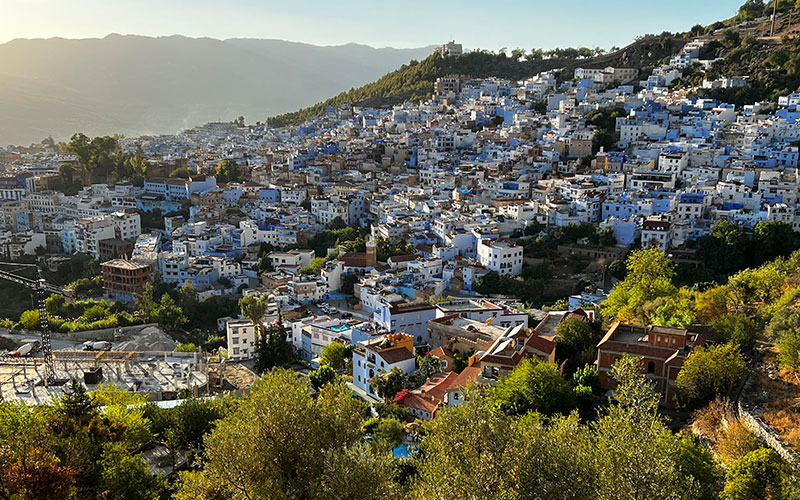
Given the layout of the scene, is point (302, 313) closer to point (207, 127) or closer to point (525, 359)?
point (525, 359)

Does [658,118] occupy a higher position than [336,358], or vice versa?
[658,118]

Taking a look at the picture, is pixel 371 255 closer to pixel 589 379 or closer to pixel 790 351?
pixel 589 379

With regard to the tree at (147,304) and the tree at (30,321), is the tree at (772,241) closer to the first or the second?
the tree at (147,304)

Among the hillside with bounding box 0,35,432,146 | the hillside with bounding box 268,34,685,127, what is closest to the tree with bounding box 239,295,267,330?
the hillside with bounding box 268,34,685,127

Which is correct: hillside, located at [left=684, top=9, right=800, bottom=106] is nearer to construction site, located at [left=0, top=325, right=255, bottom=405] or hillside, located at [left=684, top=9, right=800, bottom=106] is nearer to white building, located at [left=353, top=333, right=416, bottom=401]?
white building, located at [left=353, top=333, right=416, bottom=401]

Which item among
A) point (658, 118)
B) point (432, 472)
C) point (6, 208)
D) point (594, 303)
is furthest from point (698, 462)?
point (6, 208)

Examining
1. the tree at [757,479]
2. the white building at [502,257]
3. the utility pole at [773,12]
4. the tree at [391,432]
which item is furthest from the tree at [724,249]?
the utility pole at [773,12]
